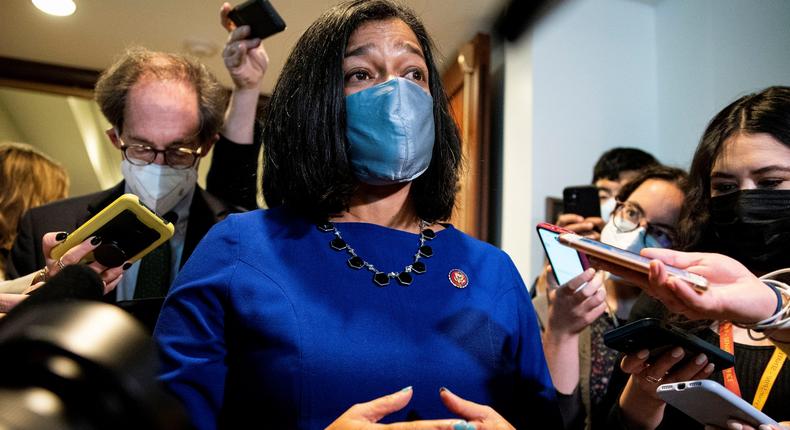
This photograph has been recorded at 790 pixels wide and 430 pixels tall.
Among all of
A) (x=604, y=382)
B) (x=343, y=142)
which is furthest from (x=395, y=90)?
(x=604, y=382)

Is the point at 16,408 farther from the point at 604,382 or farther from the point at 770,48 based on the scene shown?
the point at 770,48

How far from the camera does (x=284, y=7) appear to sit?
263 centimetres

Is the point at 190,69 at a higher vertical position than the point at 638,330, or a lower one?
higher

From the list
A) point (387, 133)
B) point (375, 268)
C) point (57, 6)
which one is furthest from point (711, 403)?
point (57, 6)

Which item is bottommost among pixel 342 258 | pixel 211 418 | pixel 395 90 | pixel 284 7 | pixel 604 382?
pixel 604 382

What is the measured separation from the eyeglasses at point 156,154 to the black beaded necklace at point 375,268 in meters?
0.65

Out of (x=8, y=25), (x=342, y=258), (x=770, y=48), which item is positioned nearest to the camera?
(x=342, y=258)

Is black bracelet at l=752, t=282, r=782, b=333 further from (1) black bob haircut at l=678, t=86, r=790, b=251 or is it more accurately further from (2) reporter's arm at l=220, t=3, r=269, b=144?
(2) reporter's arm at l=220, t=3, r=269, b=144

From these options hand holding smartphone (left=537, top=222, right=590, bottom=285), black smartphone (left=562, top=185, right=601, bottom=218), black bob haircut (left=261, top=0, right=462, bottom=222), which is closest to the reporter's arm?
black bob haircut (left=261, top=0, right=462, bottom=222)

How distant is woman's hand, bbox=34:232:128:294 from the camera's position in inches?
41.8

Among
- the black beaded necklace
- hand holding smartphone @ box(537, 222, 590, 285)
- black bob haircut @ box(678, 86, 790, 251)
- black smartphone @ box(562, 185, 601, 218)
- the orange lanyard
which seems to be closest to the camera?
the black beaded necklace

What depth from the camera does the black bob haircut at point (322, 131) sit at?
3.47ft

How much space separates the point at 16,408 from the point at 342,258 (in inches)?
27.1

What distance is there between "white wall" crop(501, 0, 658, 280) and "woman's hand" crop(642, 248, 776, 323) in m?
1.65
